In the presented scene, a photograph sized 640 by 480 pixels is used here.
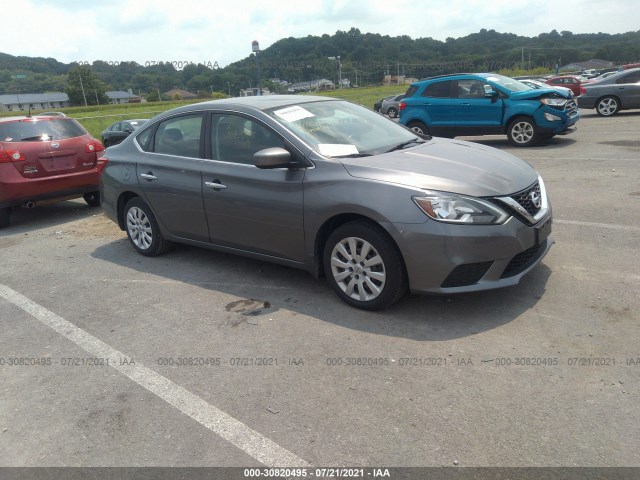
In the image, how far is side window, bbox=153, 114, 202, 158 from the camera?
5.38m

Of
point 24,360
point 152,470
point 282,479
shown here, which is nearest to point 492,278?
point 282,479

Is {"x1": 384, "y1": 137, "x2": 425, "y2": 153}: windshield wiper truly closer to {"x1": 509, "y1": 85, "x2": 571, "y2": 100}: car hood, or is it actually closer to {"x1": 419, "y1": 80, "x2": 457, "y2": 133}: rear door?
{"x1": 509, "y1": 85, "x2": 571, "y2": 100}: car hood

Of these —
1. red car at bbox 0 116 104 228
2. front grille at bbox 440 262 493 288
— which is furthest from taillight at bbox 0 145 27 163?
front grille at bbox 440 262 493 288

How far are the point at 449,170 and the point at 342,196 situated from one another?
2.77ft

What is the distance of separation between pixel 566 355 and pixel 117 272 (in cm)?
439

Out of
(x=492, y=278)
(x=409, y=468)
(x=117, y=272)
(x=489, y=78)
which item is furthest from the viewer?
(x=489, y=78)

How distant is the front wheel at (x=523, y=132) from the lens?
1194 centimetres

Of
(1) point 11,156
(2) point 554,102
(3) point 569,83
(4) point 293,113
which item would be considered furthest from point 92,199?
(3) point 569,83

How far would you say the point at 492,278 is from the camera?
3963mm

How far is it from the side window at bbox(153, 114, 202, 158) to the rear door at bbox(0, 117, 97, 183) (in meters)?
3.23

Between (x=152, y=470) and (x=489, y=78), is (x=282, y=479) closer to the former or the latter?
(x=152, y=470)

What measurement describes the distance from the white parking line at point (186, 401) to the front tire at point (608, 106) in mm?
17597

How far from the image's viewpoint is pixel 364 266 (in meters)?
4.20

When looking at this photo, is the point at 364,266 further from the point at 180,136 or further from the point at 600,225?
the point at 600,225
